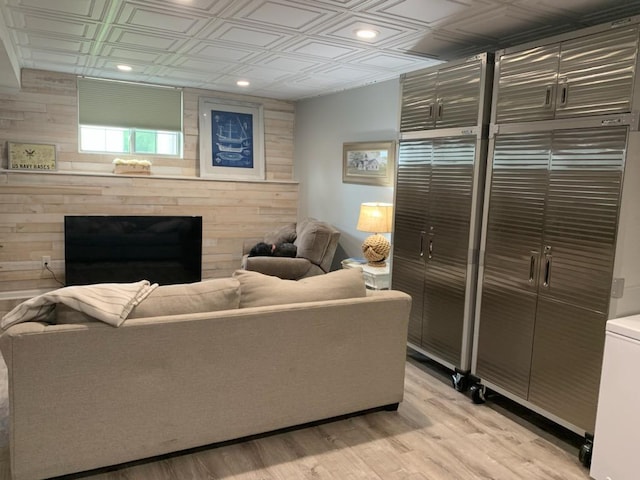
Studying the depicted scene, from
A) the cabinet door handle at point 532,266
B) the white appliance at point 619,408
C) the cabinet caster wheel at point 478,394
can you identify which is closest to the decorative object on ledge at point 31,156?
the cabinet caster wheel at point 478,394

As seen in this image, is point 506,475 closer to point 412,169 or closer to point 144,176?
point 412,169

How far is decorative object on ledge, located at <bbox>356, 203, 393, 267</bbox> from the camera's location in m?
4.55

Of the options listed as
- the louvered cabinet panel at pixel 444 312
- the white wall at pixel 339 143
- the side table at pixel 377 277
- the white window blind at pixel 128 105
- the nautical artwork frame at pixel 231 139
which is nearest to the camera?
the louvered cabinet panel at pixel 444 312

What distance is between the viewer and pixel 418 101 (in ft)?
11.8

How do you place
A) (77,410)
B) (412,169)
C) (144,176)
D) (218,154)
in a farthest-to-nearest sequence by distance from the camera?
(218,154), (144,176), (412,169), (77,410)

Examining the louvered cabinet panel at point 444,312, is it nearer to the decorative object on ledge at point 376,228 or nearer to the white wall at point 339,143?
the decorative object on ledge at point 376,228

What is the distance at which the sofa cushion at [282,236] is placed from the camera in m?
5.62

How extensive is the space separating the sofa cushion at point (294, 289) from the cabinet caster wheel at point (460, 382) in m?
1.05

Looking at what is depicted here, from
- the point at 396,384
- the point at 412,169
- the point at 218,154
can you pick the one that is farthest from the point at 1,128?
the point at 396,384

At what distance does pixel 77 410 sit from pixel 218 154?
14.0 feet

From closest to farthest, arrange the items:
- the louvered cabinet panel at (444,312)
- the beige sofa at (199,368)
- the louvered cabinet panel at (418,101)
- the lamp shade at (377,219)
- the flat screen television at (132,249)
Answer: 1. the beige sofa at (199,368)
2. the louvered cabinet panel at (444,312)
3. the louvered cabinet panel at (418,101)
4. the lamp shade at (377,219)
5. the flat screen television at (132,249)

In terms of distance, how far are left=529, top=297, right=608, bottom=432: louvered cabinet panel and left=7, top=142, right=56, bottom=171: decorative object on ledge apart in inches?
192

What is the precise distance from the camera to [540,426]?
3.01m

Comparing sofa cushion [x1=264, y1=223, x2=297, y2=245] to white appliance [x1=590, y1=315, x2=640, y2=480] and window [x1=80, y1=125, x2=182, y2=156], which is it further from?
white appliance [x1=590, y1=315, x2=640, y2=480]
